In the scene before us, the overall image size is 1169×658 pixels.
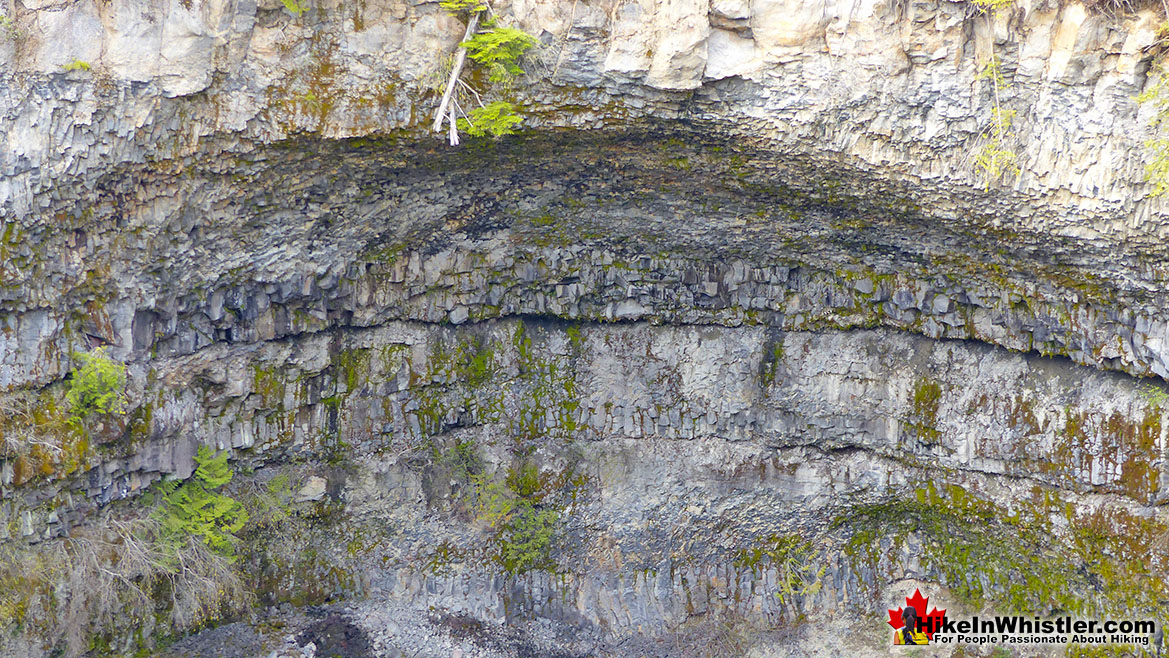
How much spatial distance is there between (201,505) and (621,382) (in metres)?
7.57

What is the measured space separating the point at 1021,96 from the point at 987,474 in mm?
6879

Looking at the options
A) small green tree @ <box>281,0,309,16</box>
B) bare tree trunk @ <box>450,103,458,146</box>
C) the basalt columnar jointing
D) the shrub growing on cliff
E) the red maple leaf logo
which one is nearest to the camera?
small green tree @ <box>281,0,309,16</box>

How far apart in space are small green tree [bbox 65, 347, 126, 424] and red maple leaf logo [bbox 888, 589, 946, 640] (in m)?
13.7

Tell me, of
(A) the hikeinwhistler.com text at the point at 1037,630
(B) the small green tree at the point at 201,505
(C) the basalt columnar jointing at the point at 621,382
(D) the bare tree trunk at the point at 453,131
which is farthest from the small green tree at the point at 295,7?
(A) the hikeinwhistler.com text at the point at 1037,630

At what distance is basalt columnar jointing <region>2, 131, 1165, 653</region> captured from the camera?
41.2ft

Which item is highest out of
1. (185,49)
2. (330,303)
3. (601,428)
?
(185,49)

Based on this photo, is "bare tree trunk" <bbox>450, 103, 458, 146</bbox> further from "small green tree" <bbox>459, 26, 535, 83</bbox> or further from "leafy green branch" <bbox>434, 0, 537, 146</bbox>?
"small green tree" <bbox>459, 26, 535, 83</bbox>

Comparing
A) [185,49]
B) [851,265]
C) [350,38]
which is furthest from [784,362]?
[185,49]

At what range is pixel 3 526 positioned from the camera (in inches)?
443

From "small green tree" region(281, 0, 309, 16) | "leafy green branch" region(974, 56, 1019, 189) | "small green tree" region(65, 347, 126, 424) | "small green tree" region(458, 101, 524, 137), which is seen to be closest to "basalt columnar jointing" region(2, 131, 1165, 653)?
"small green tree" region(65, 347, 126, 424)

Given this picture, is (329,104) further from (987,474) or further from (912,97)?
(987,474)

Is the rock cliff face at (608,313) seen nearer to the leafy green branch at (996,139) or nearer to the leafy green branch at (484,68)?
the leafy green branch at (996,139)

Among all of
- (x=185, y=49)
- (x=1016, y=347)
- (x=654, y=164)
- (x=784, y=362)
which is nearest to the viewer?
(x=185, y=49)

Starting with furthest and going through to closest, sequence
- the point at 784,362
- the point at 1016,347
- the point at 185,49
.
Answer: the point at 784,362
the point at 1016,347
the point at 185,49
